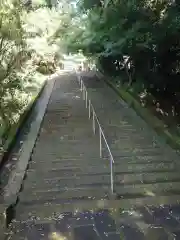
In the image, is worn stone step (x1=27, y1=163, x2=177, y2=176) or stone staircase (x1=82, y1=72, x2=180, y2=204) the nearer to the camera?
stone staircase (x1=82, y1=72, x2=180, y2=204)

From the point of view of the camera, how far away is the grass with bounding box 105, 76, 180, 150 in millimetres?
7670

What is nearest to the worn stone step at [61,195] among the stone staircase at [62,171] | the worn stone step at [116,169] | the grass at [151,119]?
the stone staircase at [62,171]

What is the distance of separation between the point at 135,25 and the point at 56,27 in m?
15.6

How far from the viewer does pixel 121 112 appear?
11883 millimetres

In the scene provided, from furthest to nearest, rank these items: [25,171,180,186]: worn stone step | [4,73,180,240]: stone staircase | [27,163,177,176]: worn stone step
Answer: [27,163,177,176]: worn stone step
[25,171,180,186]: worn stone step
[4,73,180,240]: stone staircase

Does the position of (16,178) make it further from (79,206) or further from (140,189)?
(140,189)

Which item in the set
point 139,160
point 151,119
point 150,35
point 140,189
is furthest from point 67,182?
point 150,35

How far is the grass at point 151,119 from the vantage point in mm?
7670

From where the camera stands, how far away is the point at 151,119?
31.5ft

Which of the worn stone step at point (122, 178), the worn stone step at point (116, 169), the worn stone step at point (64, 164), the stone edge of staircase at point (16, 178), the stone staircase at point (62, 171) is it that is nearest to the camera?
the stone edge of staircase at point (16, 178)

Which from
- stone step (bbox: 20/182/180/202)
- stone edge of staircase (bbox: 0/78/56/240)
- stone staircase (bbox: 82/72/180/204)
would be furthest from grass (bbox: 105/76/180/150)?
stone edge of staircase (bbox: 0/78/56/240)

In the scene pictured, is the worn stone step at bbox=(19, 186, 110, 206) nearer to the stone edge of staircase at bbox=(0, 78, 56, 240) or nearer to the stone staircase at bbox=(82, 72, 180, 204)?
the stone edge of staircase at bbox=(0, 78, 56, 240)

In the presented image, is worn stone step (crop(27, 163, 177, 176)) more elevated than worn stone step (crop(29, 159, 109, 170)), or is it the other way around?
worn stone step (crop(27, 163, 177, 176))

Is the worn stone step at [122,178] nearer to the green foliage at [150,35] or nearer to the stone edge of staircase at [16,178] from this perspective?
the stone edge of staircase at [16,178]
